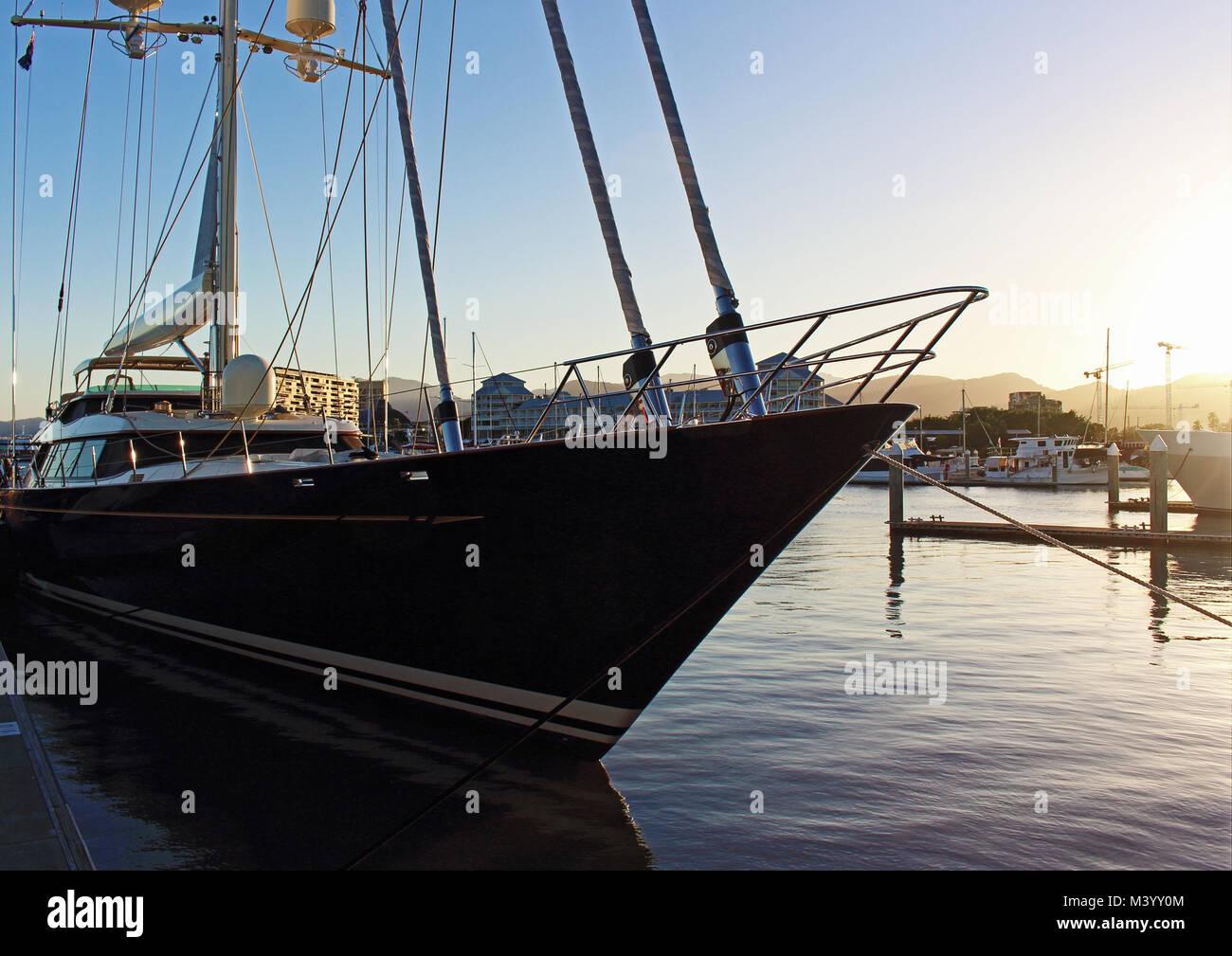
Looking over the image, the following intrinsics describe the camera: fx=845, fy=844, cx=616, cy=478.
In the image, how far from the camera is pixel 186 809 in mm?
6027

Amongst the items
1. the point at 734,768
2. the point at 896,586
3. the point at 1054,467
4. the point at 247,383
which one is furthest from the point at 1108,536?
the point at 1054,467

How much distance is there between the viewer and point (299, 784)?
258 inches

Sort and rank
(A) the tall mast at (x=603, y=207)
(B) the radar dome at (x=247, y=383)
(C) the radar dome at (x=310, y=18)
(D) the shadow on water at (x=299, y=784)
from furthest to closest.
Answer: (C) the radar dome at (x=310, y=18)
(B) the radar dome at (x=247, y=383)
(A) the tall mast at (x=603, y=207)
(D) the shadow on water at (x=299, y=784)

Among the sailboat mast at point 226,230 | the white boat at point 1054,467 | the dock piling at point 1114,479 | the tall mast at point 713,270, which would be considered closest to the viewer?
the tall mast at point 713,270

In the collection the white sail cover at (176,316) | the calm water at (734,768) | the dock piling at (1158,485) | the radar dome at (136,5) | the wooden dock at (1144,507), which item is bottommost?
the calm water at (734,768)

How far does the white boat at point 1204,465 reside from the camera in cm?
3159

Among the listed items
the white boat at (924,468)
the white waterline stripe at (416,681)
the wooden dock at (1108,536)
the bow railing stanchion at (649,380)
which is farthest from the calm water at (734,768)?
the white boat at (924,468)

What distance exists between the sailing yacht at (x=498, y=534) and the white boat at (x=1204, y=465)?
1244 inches

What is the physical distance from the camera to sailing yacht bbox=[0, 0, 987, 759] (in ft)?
18.8

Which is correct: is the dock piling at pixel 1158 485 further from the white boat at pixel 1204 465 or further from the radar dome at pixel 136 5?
the radar dome at pixel 136 5

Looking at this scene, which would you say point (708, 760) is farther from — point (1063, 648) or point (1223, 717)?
point (1063, 648)

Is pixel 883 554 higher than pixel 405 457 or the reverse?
the reverse
